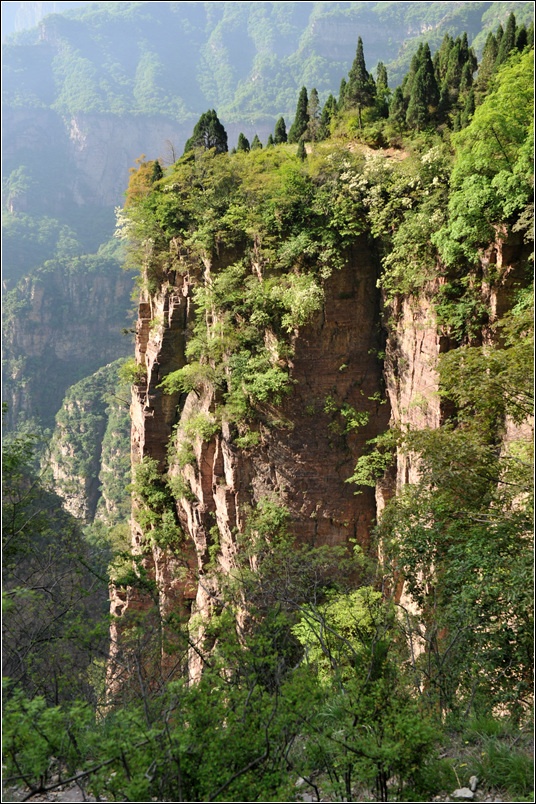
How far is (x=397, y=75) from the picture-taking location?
6512 centimetres

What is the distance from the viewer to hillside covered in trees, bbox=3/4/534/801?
267 inches

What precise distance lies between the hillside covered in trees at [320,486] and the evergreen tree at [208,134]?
12cm

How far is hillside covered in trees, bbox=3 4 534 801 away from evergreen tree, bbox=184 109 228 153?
121mm

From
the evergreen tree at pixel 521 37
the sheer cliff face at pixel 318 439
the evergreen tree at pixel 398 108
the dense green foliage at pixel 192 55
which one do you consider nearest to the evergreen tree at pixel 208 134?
the evergreen tree at pixel 398 108

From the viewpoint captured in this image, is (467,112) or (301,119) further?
Result: (301,119)

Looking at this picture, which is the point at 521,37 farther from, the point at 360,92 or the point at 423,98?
the point at 360,92

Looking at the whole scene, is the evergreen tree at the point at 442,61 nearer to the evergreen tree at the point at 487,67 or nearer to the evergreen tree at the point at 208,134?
the evergreen tree at the point at 487,67

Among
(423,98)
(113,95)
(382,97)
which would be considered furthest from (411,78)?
(113,95)

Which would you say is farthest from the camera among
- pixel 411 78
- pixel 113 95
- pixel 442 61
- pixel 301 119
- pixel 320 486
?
pixel 113 95

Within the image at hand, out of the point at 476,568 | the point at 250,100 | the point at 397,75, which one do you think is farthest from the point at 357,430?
the point at 250,100

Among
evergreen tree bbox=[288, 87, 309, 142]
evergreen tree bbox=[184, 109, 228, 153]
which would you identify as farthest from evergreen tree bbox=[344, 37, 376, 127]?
evergreen tree bbox=[184, 109, 228, 153]

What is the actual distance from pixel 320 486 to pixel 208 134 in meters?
15.3

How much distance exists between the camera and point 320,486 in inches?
725

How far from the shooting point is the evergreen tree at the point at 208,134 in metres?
23.7
